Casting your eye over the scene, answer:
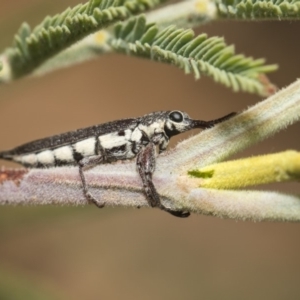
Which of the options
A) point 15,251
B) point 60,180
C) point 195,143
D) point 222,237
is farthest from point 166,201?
point 222,237

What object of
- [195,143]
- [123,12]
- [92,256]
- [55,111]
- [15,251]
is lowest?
[92,256]

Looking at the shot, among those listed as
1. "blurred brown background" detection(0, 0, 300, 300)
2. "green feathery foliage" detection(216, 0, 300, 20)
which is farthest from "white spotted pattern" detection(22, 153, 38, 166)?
"blurred brown background" detection(0, 0, 300, 300)

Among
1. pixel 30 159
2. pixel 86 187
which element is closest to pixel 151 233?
pixel 30 159

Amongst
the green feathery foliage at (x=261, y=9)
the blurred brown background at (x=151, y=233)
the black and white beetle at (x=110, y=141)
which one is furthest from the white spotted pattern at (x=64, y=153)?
the blurred brown background at (x=151, y=233)

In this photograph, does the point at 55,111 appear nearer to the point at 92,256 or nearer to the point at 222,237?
the point at 92,256

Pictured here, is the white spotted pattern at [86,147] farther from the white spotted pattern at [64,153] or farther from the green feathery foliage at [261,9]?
the green feathery foliage at [261,9]

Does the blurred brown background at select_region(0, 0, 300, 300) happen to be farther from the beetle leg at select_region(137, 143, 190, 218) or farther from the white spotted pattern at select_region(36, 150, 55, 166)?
the beetle leg at select_region(137, 143, 190, 218)

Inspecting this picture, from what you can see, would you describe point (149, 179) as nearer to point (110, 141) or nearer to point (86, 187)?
point (86, 187)
